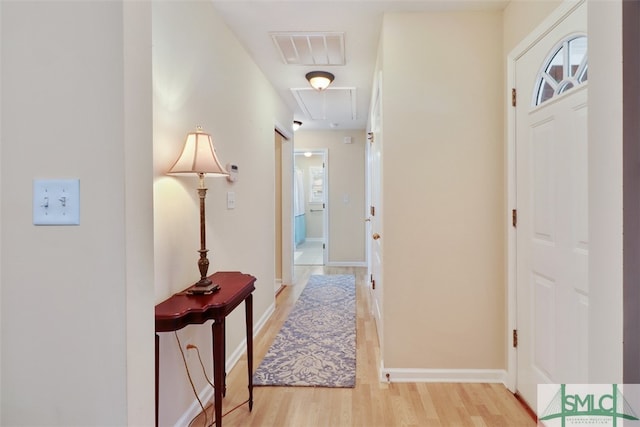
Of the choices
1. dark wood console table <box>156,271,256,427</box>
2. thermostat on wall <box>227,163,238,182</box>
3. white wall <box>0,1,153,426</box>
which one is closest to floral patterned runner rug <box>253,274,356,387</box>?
dark wood console table <box>156,271,256,427</box>

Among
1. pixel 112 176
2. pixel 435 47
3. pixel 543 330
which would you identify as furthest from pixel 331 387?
pixel 435 47

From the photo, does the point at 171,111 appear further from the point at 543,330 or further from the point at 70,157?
the point at 543,330

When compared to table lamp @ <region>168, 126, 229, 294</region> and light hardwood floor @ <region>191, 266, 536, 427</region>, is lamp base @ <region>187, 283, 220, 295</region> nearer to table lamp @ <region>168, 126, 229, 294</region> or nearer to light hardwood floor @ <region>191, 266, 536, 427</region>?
table lamp @ <region>168, 126, 229, 294</region>

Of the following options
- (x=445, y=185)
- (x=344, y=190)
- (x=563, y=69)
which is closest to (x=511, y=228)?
(x=445, y=185)

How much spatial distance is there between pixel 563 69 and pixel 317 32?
1.56 meters

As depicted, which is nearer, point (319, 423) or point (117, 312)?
point (117, 312)

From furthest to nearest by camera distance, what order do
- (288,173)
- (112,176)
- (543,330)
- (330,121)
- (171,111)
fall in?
(330,121)
(288,173)
(543,330)
(171,111)
(112,176)

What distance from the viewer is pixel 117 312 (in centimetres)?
79

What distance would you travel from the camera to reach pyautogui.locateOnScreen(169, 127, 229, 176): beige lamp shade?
5.03 ft

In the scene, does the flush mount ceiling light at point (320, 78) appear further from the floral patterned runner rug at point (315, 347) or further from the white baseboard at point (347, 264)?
the white baseboard at point (347, 264)

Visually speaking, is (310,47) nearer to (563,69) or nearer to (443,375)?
(563,69)

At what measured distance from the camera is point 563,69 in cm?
155

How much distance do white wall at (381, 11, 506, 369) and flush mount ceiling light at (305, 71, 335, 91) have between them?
40.3 inches

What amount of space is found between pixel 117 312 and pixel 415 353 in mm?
1875
